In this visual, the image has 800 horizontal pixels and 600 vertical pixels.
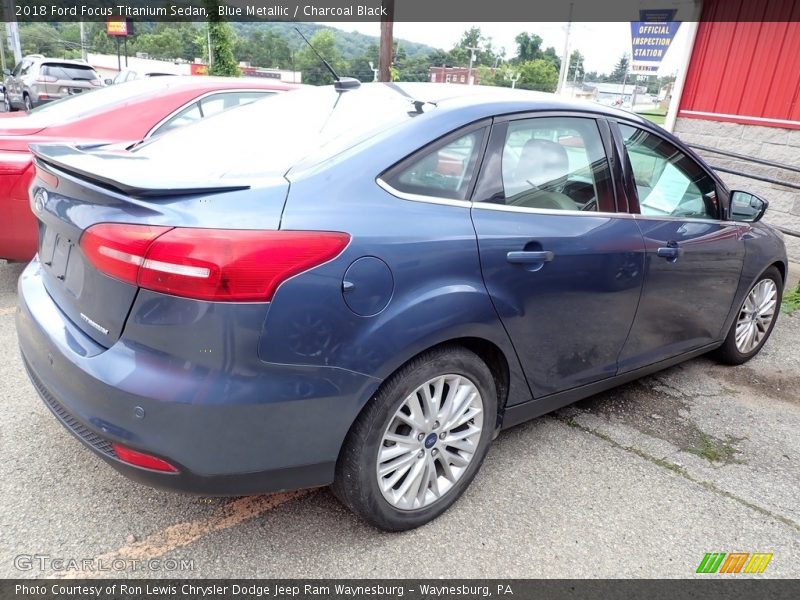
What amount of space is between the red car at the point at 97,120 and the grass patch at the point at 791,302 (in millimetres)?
5003

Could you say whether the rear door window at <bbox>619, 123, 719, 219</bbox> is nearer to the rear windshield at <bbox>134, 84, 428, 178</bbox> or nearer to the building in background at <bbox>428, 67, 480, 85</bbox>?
the rear windshield at <bbox>134, 84, 428, 178</bbox>

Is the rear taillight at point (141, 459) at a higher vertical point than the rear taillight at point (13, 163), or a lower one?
lower

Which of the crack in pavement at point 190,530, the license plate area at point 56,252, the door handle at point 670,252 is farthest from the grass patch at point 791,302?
the license plate area at point 56,252

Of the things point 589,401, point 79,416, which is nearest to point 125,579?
point 79,416

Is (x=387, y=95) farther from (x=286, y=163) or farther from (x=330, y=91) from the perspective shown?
(x=286, y=163)

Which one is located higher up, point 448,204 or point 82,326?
point 448,204

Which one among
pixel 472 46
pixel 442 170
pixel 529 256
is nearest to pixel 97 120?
pixel 442 170

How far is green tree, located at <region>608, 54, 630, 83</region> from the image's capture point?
1014 centimetres

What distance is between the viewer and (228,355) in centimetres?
178

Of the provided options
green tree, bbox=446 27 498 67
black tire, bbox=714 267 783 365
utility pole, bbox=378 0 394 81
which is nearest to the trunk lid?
black tire, bbox=714 267 783 365

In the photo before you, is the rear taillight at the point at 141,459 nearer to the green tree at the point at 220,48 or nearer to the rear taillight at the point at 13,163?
the rear taillight at the point at 13,163

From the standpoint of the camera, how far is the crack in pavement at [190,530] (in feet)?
7.10

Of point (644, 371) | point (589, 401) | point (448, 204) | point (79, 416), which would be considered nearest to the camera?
point (79, 416)

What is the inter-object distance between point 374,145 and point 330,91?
3.00ft
